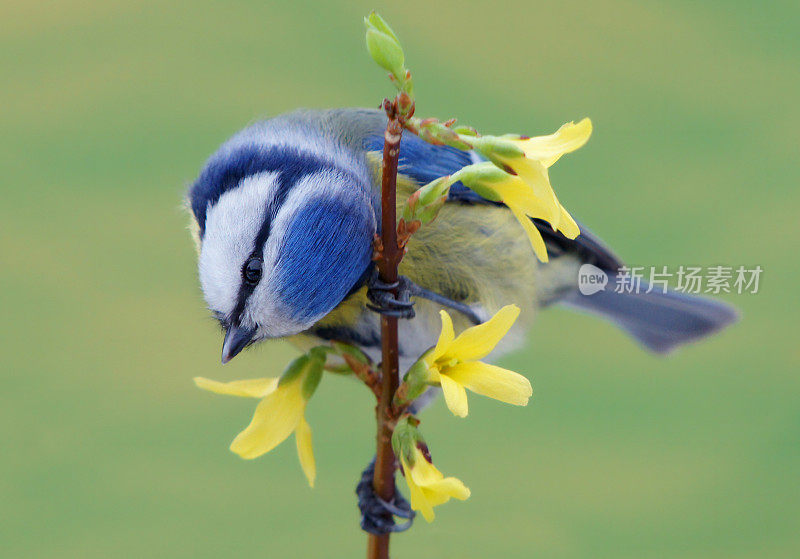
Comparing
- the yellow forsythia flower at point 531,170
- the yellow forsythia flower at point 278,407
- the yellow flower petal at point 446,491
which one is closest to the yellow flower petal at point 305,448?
the yellow forsythia flower at point 278,407

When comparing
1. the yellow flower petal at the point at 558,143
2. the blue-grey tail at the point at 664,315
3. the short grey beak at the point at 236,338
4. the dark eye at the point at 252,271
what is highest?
the blue-grey tail at the point at 664,315

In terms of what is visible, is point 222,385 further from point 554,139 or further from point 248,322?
point 554,139

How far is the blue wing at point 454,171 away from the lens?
144 cm

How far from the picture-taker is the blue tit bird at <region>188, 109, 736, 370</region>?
0.96 m

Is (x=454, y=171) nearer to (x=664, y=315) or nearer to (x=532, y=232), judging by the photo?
(x=664, y=315)

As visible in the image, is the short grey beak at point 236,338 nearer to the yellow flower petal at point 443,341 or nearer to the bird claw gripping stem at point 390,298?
the bird claw gripping stem at point 390,298

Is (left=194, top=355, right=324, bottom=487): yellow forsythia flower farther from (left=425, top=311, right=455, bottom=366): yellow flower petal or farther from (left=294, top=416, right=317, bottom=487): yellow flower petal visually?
(left=425, top=311, right=455, bottom=366): yellow flower petal

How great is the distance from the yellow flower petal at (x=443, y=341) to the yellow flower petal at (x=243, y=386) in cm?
19

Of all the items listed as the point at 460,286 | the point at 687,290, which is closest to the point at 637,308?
the point at 687,290

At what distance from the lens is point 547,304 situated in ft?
5.93

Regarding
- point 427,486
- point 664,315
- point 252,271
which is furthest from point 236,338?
point 664,315

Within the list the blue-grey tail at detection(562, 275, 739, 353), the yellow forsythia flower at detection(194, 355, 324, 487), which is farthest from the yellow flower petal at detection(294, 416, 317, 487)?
the blue-grey tail at detection(562, 275, 739, 353)

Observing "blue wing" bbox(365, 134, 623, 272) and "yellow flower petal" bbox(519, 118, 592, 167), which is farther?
"blue wing" bbox(365, 134, 623, 272)

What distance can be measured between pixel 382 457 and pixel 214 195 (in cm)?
39
